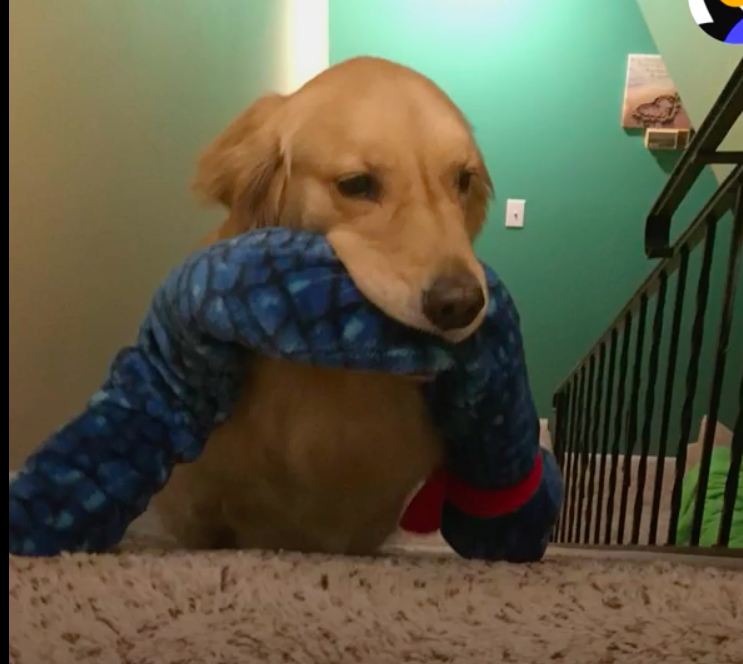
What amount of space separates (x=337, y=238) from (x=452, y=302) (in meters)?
0.17

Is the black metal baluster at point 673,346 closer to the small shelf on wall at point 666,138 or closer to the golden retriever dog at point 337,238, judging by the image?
the golden retriever dog at point 337,238

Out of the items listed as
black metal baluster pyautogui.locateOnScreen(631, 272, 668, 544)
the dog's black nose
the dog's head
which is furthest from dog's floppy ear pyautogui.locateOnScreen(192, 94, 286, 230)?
black metal baluster pyautogui.locateOnScreen(631, 272, 668, 544)

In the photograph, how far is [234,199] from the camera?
1.04m

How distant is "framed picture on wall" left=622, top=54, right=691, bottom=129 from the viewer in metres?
3.61

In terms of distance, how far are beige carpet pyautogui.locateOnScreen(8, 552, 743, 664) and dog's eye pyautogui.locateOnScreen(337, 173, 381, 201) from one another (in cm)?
41

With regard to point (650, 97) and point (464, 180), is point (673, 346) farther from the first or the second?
point (650, 97)

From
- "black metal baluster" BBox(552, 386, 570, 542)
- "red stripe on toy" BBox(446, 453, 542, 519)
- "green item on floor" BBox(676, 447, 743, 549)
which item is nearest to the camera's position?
"red stripe on toy" BBox(446, 453, 542, 519)

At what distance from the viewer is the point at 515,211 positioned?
12.4ft

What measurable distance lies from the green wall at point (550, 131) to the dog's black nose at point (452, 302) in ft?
9.96

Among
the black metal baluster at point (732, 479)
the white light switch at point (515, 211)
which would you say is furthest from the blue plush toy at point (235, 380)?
the white light switch at point (515, 211)

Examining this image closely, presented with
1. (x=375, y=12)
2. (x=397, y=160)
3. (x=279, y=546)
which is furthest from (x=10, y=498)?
(x=375, y=12)

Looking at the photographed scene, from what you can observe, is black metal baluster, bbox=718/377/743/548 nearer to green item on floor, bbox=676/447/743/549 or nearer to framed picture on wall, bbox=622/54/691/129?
green item on floor, bbox=676/447/743/549

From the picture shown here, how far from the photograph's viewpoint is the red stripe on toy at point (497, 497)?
3.06 feet

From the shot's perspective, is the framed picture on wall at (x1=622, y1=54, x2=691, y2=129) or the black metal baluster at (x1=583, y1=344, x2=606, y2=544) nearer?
the black metal baluster at (x1=583, y1=344, x2=606, y2=544)
